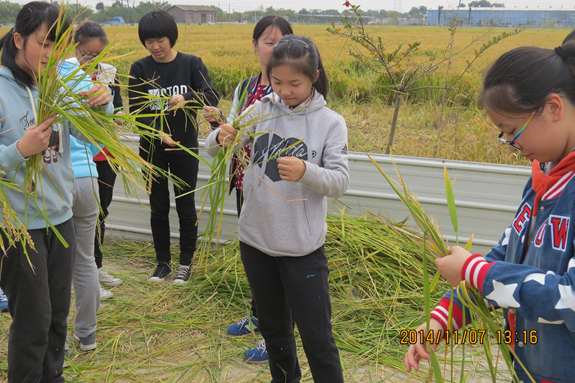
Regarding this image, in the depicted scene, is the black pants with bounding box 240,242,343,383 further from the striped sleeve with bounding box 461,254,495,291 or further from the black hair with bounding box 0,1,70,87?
the black hair with bounding box 0,1,70,87

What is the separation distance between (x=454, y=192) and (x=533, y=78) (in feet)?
7.07

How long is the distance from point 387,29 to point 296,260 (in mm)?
19808

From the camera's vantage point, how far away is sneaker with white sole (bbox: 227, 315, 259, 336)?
→ 2.48m

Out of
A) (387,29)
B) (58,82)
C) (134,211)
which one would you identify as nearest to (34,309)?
(58,82)

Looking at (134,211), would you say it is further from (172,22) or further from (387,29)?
(387,29)

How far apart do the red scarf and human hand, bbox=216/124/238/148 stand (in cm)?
96

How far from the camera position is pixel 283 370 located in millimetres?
1816

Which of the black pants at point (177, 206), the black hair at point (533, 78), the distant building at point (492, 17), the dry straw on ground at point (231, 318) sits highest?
the distant building at point (492, 17)

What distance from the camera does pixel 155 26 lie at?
2783 mm

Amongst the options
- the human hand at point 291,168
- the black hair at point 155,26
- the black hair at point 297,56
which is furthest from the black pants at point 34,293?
the black hair at point 155,26

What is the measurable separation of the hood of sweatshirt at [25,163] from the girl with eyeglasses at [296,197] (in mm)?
572

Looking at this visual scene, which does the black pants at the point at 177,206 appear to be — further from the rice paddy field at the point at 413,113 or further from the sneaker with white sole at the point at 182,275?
the rice paddy field at the point at 413,113

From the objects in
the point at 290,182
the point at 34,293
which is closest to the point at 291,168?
the point at 290,182

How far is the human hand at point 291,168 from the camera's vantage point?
1493 millimetres
